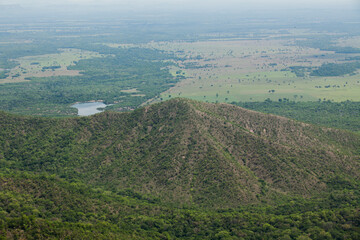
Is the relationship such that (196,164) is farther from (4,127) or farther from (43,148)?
(4,127)

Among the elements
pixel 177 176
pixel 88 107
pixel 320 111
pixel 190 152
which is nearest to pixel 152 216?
pixel 177 176

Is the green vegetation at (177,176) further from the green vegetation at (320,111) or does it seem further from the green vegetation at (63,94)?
the green vegetation at (63,94)

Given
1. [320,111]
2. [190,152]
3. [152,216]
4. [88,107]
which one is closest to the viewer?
[152,216]

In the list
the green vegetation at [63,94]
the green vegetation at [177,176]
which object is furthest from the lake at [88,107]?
the green vegetation at [177,176]

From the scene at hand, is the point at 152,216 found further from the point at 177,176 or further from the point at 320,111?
the point at 320,111

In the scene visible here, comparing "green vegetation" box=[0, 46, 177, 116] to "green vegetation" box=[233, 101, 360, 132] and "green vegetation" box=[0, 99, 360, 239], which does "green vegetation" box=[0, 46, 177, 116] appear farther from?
"green vegetation" box=[0, 99, 360, 239]
